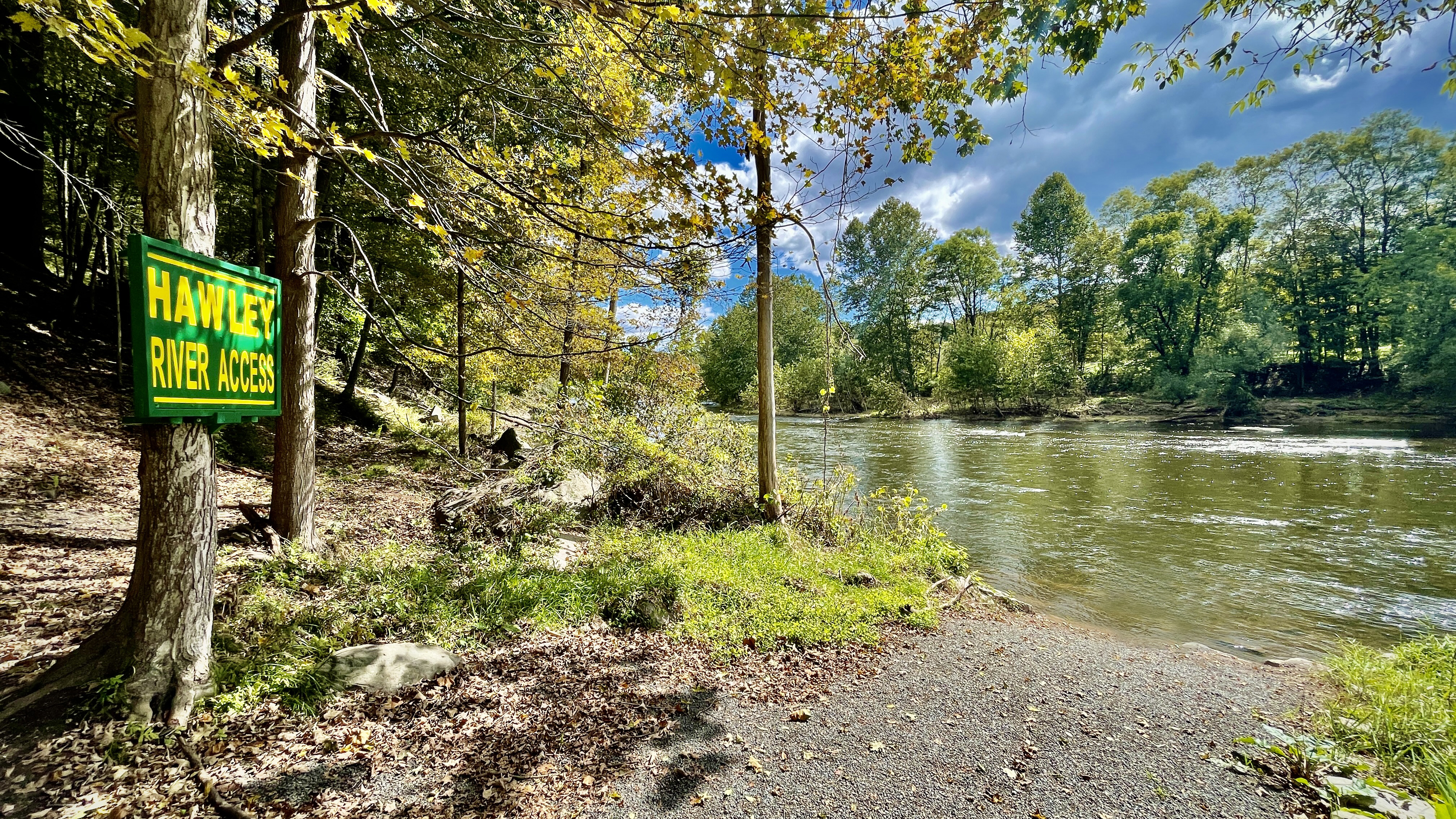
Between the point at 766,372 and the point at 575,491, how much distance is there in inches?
142

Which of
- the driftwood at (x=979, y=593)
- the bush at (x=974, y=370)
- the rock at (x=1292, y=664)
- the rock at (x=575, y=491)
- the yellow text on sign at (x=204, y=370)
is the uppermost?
the bush at (x=974, y=370)

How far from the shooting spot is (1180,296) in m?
31.4

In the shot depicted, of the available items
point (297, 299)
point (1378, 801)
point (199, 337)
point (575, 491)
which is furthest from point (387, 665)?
point (1378, 801)

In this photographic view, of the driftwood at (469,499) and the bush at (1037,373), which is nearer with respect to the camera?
the driftwood at (469,499)

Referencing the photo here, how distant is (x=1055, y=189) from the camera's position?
1379 inches

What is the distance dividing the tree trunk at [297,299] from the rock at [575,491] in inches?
123

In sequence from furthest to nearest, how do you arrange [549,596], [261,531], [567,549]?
[567,549]
[549,596]
[261,531]

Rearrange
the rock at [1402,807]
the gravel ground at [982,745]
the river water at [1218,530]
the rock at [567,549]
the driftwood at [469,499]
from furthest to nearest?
1. the river water at [1218,530]
2. the driftwood at [469,499]
3. the rock at [567,549]
4. the gravel ground at [982,745]
5. the rock at [1402,807]

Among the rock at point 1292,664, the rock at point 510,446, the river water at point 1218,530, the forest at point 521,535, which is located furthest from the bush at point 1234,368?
the rock at point 510,446

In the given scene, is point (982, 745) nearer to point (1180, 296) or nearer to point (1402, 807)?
point (1402, 807)

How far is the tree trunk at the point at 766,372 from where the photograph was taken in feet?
23.8

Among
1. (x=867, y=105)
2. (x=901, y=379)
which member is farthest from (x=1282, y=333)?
(x=867, y=105)

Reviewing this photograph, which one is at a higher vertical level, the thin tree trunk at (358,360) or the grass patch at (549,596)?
the thin tree trunk at (358,360)

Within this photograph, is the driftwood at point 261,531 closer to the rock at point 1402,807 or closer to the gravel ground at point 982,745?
the gravel ground at point 982,745
